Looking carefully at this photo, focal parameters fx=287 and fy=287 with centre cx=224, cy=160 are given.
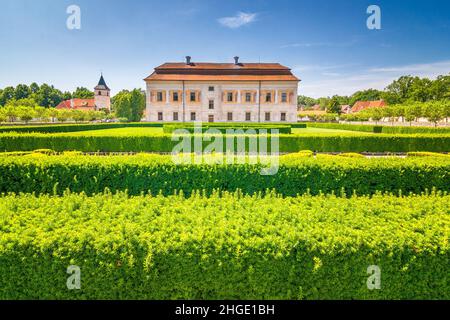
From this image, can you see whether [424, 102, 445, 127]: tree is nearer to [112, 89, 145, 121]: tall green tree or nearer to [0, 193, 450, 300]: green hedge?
[112, 89, 145, 121]: tall green tree

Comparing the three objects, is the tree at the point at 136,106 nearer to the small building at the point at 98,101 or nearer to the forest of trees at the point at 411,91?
the small building at the point at 98,101

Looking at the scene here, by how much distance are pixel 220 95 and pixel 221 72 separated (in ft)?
13.6

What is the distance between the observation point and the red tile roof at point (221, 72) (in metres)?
44.1

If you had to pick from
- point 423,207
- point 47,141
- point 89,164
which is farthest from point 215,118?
point 423,207

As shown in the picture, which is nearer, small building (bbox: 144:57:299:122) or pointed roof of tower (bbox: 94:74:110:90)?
small building (bbox: 144:57:299:122)

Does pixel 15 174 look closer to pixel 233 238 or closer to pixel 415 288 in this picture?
pixel 233 238

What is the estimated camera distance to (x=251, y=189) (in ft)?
21.4

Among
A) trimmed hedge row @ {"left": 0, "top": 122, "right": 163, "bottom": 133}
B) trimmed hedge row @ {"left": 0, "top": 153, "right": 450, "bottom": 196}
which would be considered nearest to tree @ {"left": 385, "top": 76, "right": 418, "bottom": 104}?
trimmed hedge row @ {"left": 0, "top": 122, "right": 163, "bottom": 133}

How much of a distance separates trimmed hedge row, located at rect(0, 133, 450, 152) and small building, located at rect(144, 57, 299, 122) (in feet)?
92.9

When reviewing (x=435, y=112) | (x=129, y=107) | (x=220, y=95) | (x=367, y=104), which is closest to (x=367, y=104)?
(x=367, y=104)

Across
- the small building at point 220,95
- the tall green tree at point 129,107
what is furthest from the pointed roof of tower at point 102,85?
the small building at point 220,95

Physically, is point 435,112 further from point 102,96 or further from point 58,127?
point 102,96

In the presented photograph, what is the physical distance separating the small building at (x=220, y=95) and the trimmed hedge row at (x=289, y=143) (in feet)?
92.9

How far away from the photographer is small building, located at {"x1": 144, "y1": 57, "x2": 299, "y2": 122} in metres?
43.9
